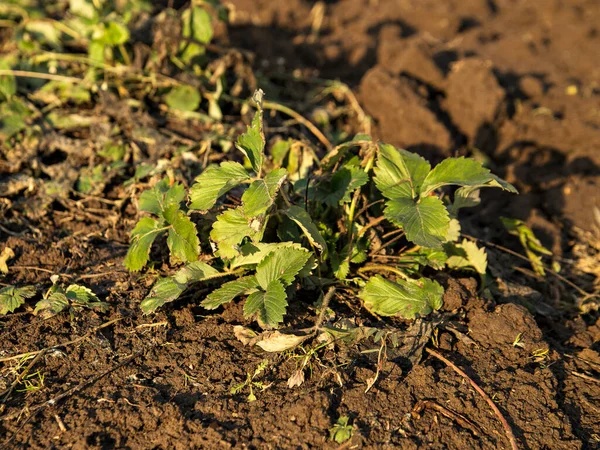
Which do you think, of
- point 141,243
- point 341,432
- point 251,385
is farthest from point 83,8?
point 341,432

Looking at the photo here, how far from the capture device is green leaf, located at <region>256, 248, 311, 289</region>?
8.12ft

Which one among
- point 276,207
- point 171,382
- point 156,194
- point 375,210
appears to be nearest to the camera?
point 171,382

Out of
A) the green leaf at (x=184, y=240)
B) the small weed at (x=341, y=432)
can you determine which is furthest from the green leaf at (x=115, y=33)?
the small weed at (x=341, y=432)

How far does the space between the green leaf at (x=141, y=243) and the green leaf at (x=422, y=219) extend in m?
0.98

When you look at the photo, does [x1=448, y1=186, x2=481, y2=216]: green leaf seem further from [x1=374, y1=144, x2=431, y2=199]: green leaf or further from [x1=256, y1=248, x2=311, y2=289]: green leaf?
[x1=256, y1=248, x2=311, y2=289]: green leaf

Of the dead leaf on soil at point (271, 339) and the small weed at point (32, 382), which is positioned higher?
the dead leaf on soil at point (271, 339)

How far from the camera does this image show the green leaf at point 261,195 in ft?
7.70

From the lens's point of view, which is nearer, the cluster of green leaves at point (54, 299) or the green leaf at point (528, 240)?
the cluster of green leaves at point (54, 299)

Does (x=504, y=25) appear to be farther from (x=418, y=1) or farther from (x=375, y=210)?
(x=375, y=210)

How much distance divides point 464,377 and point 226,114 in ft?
7.84

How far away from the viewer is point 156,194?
2.79m

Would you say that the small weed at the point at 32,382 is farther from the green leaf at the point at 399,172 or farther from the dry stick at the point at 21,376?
the green leaf at the point at 399,172

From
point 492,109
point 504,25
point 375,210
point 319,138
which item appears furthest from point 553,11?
point 375,210

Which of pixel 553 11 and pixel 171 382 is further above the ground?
pixel 553 11
